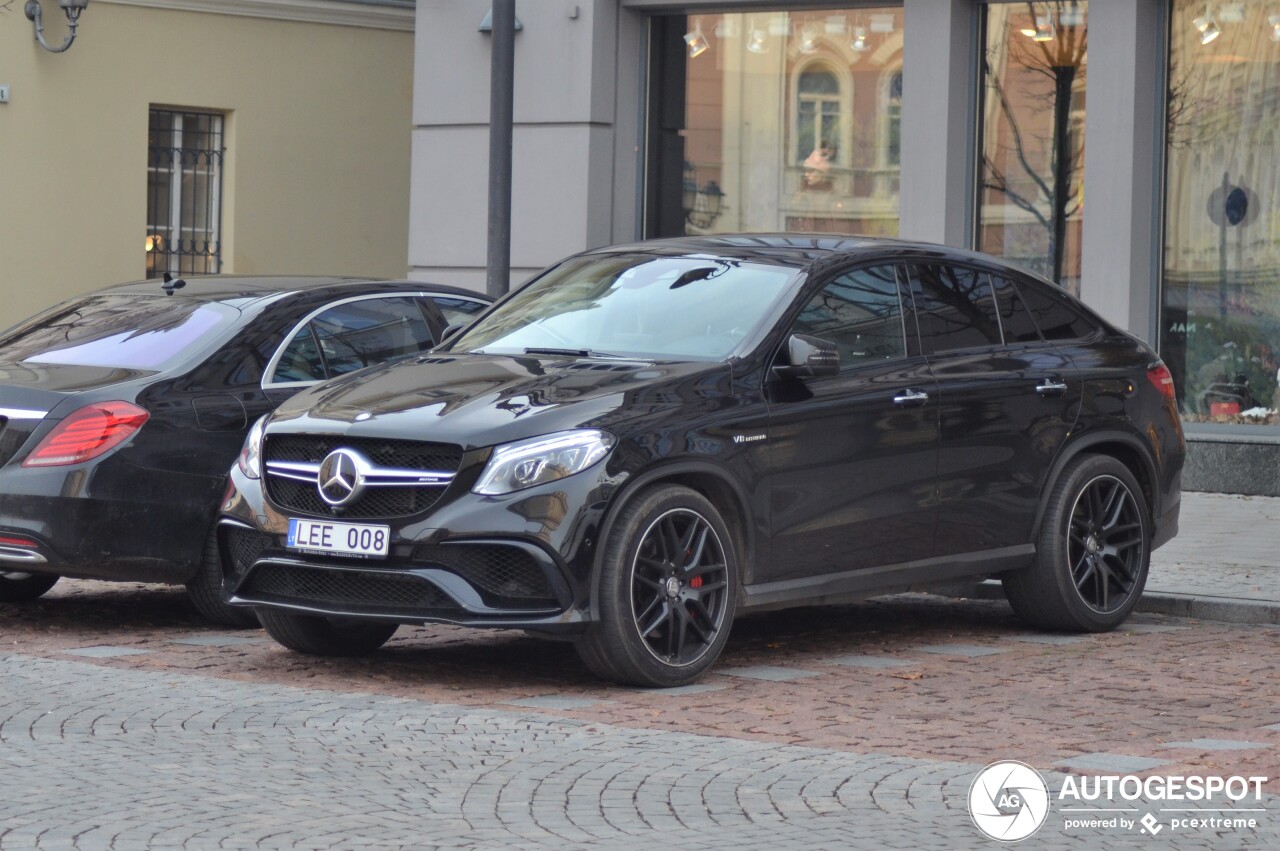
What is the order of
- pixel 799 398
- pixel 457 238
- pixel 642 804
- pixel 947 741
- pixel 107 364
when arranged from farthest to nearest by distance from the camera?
pixel 457 238
pixel 107 364
pixel 799 398
pixel 947 741
pixel 642 804

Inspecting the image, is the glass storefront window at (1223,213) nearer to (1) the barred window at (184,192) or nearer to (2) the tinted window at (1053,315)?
(2) the tinted window at (1053,315)

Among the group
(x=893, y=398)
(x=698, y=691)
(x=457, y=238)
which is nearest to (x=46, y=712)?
(x=698, y=691)

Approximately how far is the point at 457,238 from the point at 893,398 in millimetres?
10334

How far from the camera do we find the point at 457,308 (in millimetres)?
10367

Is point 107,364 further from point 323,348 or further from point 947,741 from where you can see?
point 947,741

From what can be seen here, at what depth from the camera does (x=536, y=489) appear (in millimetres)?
7371

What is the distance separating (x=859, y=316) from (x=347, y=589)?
252 centimetres

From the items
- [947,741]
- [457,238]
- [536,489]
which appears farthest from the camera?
[457,238]

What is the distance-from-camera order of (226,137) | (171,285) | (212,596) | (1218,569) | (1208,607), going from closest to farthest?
(212,596) < (171,285) < (1208,607) < (1218,569) < (226,137)

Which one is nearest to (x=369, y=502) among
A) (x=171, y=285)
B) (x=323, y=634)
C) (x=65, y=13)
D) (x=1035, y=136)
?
(x=323, y=634)

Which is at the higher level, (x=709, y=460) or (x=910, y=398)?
(x=910, y=398)

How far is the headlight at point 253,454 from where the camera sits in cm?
801

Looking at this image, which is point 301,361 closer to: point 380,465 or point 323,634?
point 323,634

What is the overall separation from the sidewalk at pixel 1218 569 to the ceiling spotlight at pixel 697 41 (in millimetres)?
6162
